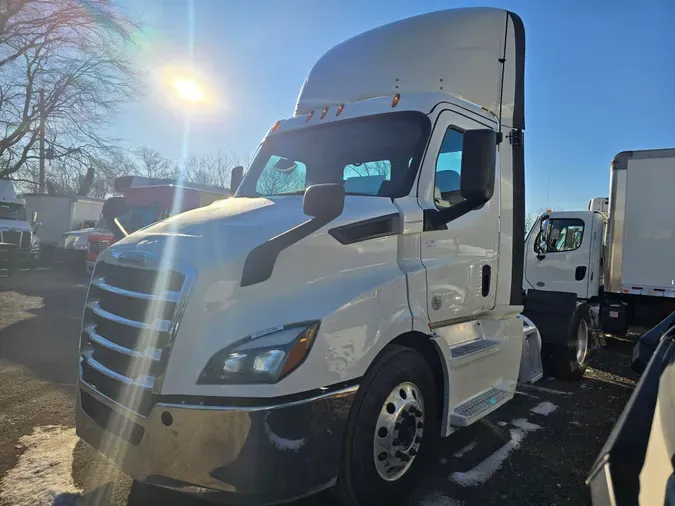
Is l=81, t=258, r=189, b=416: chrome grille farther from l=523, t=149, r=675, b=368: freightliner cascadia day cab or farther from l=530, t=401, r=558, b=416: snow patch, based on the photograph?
l=523, t=149, r=675, b=368: freightliner cascadia day cab

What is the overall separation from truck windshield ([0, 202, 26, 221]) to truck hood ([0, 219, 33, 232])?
0.43m

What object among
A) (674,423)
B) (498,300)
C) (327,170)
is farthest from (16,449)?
(674,423)

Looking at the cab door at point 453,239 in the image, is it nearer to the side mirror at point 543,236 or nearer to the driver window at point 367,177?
the driver window at point 367,177

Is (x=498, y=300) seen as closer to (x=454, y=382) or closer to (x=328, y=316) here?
(x=454, y=382)

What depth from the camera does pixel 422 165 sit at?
3.44 metres

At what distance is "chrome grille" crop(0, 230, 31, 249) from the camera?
1883 centimetres

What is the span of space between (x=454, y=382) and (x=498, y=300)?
3.63ft

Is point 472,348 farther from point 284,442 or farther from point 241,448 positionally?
point 241,448

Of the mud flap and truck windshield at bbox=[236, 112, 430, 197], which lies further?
the mud flap

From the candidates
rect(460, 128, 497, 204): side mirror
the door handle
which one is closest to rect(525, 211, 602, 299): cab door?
the door handle

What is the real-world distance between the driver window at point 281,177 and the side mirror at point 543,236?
798 centimetres

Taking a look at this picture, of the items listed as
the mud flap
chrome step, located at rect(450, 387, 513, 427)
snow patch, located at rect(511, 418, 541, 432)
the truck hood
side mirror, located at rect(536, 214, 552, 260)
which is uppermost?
side mirror, located at rect(536, 214, 552, 260)

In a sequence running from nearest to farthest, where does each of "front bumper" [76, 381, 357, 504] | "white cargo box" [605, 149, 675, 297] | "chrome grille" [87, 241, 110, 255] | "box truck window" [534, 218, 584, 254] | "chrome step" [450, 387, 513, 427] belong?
1. "front bumper" [76, 381, 357, 504]
2. "chrome step" [450, 387, 513, 427]
3. "white cargo box" [605, 149, 675, 297]
4. "box truck window" [534, 218, 584, 254]
5. "chrome grille" [87, 241, 110, 255]

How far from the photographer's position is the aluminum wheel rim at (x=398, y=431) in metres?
2.94
